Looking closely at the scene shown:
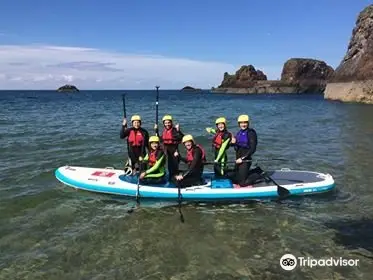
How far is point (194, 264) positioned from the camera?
759 cm

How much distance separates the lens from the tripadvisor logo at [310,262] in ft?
24.6

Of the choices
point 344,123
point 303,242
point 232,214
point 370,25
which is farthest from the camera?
point 370,25

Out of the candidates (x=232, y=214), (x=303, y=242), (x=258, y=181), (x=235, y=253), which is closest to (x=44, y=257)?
(x=235, y=253)

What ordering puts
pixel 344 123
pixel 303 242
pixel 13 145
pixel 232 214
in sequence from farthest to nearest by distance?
pixel 344 123 < pixel 13 145 < pixel 232 214 < pixel 303 242

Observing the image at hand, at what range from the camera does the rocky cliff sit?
51.8 meters

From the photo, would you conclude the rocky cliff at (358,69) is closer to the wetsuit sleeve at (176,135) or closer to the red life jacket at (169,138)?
the wetsuit sleeve at (176,135)

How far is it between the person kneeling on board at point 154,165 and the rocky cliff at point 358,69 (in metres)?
45.2

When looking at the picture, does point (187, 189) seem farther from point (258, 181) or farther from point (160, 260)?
point (160, 260)

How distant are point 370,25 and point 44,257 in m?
59.9

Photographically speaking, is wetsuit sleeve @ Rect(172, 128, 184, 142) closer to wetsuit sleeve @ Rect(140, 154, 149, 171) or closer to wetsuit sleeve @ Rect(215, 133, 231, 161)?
Result: wetsuit sleeve @ Rect(140, 154, 149, 171)

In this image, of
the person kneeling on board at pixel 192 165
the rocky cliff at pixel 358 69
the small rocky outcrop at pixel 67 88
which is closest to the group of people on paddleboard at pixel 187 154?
the person kneeling on board at pixel 192 165

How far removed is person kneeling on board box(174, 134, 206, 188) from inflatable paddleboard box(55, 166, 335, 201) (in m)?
0.21

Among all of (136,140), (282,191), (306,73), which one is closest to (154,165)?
(136,140)

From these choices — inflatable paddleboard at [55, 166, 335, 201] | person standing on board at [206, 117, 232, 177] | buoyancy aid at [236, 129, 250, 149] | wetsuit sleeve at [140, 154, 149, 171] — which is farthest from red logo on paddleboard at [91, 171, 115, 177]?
buoyancy aid at [236, 129, 250, 149]
